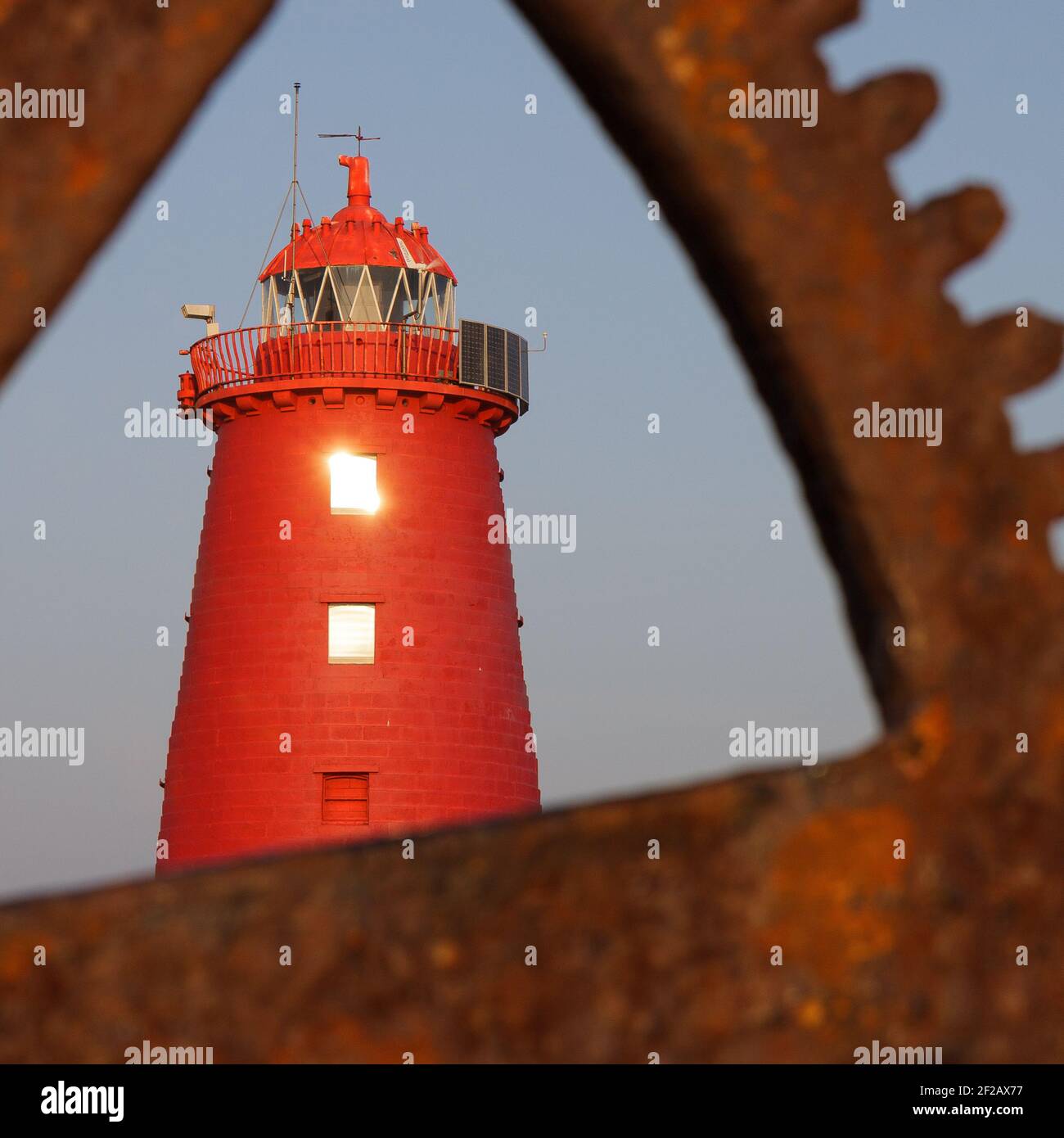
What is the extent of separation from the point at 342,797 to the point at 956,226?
25.2 metres

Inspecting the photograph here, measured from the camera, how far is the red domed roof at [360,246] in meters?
28.5

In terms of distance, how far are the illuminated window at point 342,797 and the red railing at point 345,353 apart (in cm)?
542

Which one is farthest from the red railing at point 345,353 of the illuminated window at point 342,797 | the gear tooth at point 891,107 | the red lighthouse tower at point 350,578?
the gear tooth at point 891,107

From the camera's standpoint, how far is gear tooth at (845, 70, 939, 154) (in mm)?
1989

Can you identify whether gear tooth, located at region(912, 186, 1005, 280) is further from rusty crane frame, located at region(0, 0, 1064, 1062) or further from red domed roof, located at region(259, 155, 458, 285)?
red domed roof, located at region(259, 155, 458, 285)

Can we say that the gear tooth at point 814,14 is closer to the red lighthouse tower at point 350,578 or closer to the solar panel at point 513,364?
the red lighthouse tower at point 350,578

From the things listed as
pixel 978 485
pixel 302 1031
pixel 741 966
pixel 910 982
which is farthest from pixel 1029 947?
pixel 302 1031

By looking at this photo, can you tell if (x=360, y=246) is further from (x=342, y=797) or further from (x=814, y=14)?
(x=814, y=14)

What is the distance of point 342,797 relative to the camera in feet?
88.1

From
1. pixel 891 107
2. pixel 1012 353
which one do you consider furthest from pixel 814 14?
pixel 1012 353

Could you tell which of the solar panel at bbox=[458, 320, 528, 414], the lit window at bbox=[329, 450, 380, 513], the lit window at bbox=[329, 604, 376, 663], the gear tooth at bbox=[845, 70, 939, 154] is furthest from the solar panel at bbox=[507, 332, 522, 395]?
the gear tooth at bbox=[845, 70, 939, 154]
